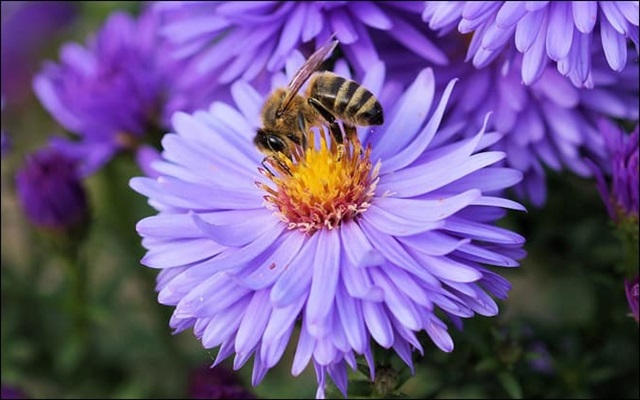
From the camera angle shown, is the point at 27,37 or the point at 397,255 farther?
the point at 27,37

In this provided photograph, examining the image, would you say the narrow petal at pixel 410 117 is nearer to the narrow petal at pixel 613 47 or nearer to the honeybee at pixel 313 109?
the honeybee at pixel 313 109

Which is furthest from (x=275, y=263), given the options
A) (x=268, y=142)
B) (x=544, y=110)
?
(x=544, y=110)

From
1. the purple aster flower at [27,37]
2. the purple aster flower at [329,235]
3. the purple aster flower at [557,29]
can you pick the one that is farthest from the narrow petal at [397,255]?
the purple aster flower at [27,37]

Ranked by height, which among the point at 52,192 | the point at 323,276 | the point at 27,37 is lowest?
the point at 323,276

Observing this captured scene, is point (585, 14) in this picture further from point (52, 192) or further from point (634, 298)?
point (52, 192)

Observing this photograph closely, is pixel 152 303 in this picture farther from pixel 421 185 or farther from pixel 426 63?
pixel 421 185

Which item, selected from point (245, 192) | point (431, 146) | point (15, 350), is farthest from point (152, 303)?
point (431, 146)

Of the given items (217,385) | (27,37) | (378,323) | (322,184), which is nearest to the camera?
(378,323)
